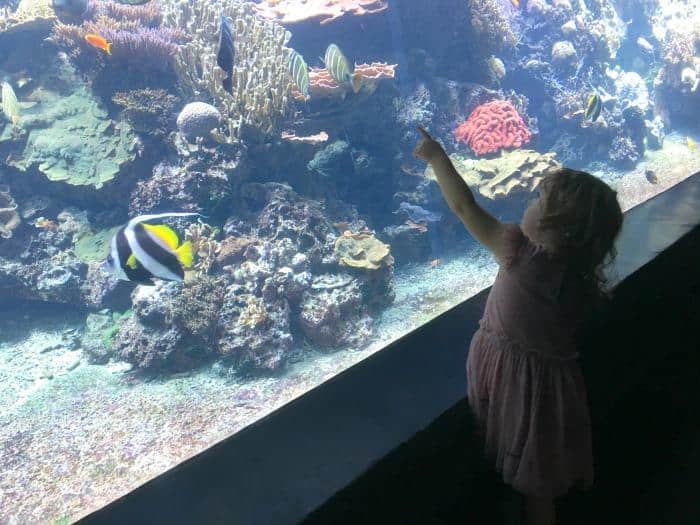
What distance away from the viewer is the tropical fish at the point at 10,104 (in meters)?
6.60

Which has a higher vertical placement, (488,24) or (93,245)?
(488,24)

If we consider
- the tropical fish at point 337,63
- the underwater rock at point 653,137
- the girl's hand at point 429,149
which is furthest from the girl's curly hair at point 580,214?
the underwater rock at point 653,137

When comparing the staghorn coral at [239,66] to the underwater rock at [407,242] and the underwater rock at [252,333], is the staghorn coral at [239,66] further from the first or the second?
the underwater rock at [252,333]

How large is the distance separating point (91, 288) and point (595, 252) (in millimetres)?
6823

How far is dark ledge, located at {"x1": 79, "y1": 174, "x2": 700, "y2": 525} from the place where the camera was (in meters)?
0.96

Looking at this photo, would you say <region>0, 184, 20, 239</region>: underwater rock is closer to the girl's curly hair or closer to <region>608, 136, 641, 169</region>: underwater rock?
the girl's curly hair

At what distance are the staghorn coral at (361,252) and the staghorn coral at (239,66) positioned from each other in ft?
6.72

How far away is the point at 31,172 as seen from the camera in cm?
698

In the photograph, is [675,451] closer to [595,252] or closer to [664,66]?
[595,252]

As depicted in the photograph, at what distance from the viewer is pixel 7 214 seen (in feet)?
22.2

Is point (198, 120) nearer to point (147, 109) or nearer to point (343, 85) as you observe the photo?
point (147, 109)

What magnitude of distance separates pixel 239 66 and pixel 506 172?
4.72m

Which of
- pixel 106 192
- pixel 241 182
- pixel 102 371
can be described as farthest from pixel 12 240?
pixel 241 182

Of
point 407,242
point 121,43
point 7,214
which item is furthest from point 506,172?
point 7,214
